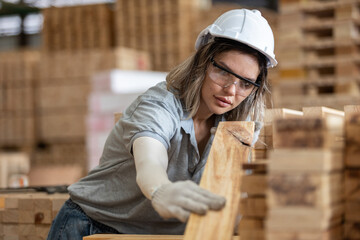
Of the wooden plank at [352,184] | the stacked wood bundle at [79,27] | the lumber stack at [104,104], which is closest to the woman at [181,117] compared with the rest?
the wooden plank at [352,184]

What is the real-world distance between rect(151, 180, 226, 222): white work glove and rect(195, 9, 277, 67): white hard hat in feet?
3.00

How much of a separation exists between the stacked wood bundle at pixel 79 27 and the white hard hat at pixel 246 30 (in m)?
8.54

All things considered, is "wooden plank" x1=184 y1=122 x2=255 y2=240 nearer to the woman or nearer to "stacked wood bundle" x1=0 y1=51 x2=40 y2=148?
the woman

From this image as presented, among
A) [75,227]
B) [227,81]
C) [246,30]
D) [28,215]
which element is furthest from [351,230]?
[28,215]

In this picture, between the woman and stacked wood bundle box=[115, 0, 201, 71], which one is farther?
stacked wood bundle box=[115, 0, 201, 71]

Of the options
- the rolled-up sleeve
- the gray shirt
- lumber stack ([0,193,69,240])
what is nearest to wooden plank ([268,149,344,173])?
the rolled-up sleeve

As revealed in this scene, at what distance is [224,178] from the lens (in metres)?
2.14

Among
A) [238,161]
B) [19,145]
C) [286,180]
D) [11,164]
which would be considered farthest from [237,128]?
[19,145]

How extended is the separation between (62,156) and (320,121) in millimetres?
9769

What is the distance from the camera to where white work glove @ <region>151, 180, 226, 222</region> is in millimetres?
1939

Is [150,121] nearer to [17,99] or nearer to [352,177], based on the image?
[352,177]

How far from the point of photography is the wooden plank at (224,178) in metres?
1.93

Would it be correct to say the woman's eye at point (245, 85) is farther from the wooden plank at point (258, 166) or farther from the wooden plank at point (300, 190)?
the wooden plank at point (300, 190)

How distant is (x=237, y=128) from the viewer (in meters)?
2.44
